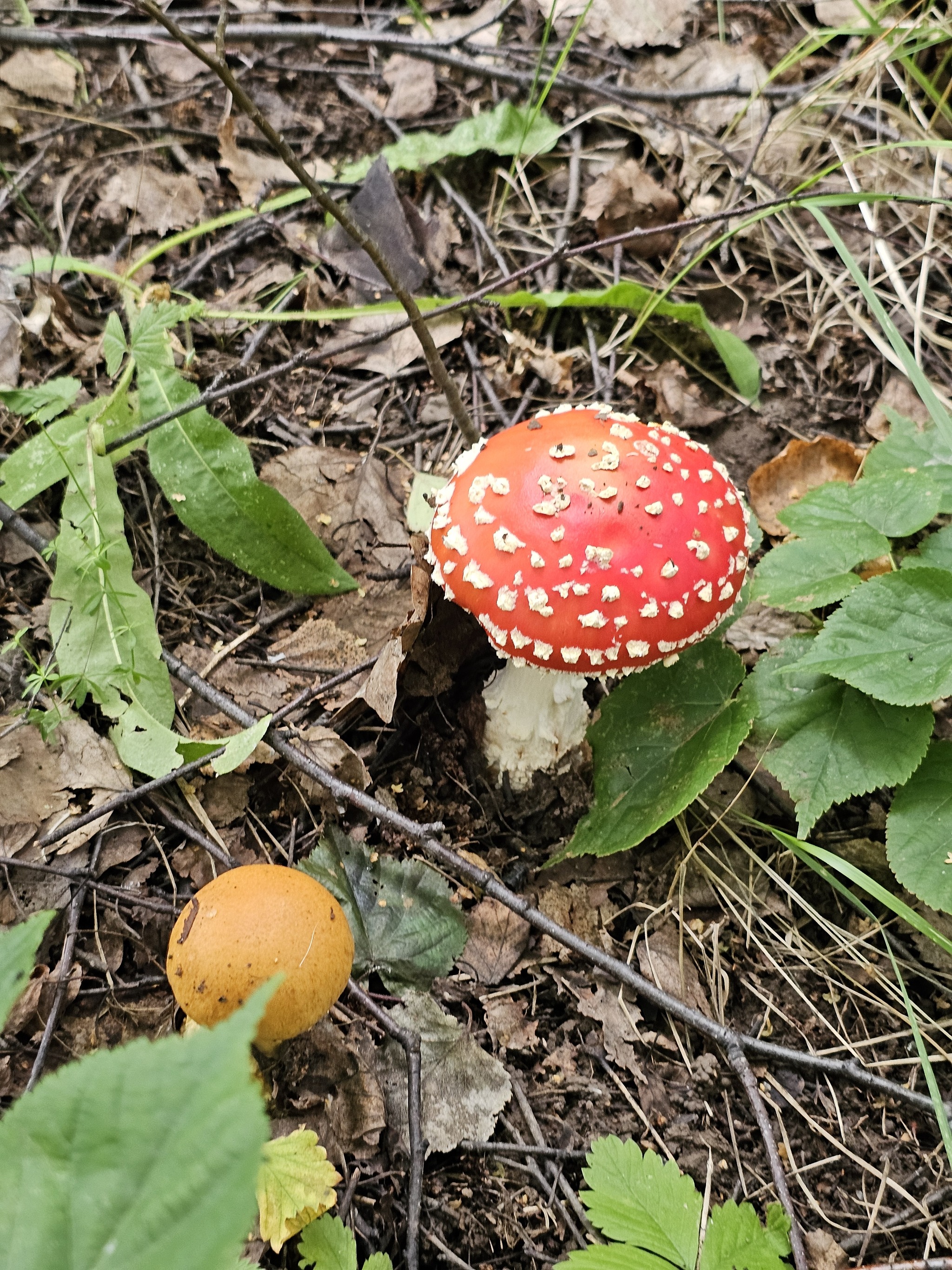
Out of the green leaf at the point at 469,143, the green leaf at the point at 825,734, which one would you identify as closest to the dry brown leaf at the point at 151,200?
the green leaf at the point at 469,143

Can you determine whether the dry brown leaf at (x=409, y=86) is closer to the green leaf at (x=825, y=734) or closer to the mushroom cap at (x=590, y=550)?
the mushroom cap at (x=590, y=550)

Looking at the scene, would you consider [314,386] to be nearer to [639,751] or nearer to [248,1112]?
[639,751]

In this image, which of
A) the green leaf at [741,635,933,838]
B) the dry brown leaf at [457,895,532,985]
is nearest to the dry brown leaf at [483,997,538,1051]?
the dry brown leaf at [457,895,532,985]

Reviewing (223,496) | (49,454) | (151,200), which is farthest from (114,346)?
(151,200)

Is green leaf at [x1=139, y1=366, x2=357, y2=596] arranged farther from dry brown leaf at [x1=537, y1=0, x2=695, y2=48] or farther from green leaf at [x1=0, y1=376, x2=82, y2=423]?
dry brown leaf at [x1=537, y1=0, x2=695, y2=48]

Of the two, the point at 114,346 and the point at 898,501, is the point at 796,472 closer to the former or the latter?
the point at 898,501
